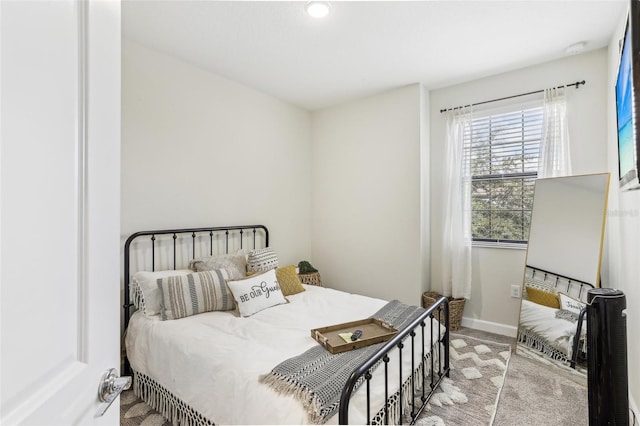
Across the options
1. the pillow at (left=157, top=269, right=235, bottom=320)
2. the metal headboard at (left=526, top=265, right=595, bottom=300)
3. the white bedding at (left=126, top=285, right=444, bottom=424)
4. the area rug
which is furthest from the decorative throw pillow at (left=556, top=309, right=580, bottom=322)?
the pillow at (left=157, top=269, right=235, bottom=320)

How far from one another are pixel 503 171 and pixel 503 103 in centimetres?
68

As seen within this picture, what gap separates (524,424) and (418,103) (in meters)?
2.83

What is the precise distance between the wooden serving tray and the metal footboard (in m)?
0.13

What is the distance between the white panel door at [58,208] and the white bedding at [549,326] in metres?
2.91

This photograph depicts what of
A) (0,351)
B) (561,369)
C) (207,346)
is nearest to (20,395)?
(0,351)

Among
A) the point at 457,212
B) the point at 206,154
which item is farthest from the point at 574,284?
the point at 206,154

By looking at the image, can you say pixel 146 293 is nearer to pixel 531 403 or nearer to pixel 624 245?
pixel 531 403

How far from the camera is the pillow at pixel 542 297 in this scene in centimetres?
259

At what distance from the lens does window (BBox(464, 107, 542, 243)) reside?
307cm

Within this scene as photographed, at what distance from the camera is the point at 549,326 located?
8.42 ft

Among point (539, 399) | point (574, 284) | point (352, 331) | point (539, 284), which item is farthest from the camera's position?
point (539, 284)

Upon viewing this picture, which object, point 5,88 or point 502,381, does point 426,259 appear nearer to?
point 502,381

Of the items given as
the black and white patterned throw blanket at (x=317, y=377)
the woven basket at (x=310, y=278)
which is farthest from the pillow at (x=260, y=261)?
the black and white patterned throw blanket at (x=317, y=377)

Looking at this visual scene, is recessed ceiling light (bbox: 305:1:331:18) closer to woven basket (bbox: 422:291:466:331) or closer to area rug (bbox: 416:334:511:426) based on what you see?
area rug (bbox: 416:334:511:426)
